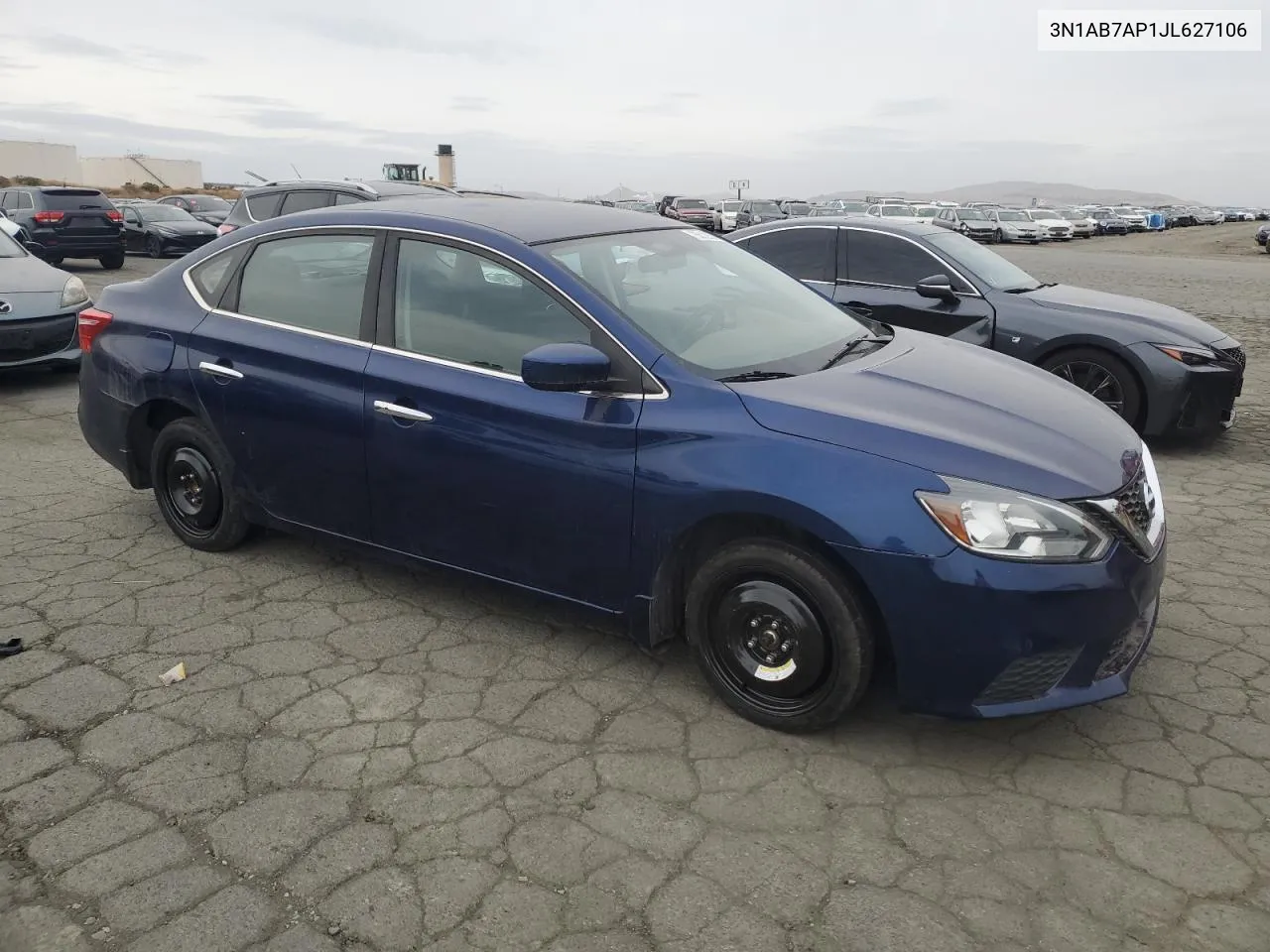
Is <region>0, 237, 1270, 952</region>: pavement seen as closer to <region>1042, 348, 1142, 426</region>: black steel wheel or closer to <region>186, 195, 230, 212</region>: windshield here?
<region>1042, 348, 1142, 426</region>: black steel wheel

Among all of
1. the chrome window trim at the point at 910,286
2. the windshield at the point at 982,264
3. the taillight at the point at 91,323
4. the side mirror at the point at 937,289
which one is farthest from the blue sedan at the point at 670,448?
the windshield at the point at 982,264

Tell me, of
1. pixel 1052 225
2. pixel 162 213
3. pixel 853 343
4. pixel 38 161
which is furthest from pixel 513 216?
pixel 38 161

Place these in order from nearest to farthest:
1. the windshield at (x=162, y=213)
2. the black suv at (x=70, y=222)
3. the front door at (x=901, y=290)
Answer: the front door at (x=901, y=290)
the black suv at (x=70, y=222)
the windshield at (x=162, y=213)

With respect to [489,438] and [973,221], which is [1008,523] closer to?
[489,438]

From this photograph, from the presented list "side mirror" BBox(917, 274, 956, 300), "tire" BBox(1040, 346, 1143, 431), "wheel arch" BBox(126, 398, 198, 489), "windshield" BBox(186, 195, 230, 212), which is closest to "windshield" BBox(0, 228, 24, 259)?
"wheel arch" BBox(126, 398, 198, 489)

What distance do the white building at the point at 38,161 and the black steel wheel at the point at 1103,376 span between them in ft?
267

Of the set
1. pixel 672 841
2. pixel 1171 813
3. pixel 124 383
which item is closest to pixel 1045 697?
pixel 1171 813

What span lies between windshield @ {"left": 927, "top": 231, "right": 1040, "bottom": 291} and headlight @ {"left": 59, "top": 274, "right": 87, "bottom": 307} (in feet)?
23.0

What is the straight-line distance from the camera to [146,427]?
4797mm

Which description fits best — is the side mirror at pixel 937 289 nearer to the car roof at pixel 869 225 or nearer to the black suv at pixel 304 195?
the car roof at pixel 869 225

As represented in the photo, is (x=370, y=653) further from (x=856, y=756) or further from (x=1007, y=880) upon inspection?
(x=1007, y=880)

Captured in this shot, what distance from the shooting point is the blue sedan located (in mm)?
2887

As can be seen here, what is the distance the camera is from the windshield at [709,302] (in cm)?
350

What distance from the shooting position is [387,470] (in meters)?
3.83
